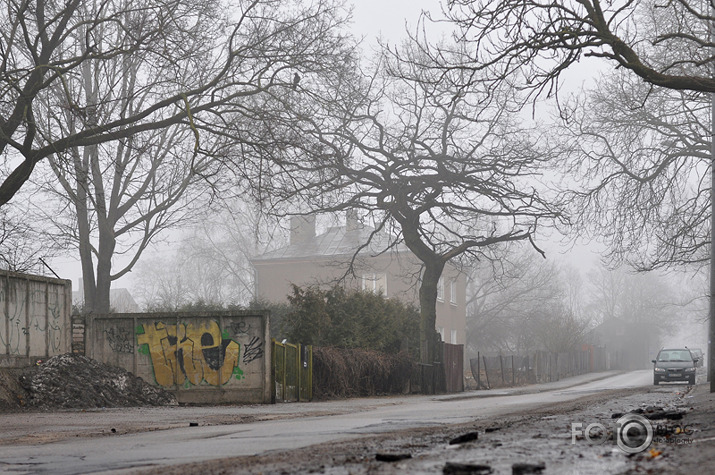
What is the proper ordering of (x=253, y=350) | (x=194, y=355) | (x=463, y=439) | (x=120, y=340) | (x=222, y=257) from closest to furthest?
(x=463, y=439) → (x=253, y=350) → (x=194, y=355) → (x=120, y=340) → (x=222, y=257)

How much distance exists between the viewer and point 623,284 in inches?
5531

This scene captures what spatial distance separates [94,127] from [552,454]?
51.1ft

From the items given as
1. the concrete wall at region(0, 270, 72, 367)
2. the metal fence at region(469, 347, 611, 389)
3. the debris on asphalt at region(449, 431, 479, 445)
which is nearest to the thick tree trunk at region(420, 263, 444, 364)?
the metal fence at region(469, 347, 611, 389)

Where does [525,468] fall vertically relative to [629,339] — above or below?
above

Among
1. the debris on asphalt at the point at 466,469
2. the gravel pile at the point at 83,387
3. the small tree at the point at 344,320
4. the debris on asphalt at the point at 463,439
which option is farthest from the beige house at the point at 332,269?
the debris on asphalt at the point at 466,469

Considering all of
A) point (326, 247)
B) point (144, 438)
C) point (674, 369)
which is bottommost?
point (674, 369)

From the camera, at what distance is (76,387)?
21.2m

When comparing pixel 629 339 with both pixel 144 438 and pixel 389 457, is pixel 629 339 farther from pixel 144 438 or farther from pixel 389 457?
pixel 389 457

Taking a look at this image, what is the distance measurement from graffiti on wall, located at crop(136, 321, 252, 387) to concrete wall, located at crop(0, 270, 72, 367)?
239cm

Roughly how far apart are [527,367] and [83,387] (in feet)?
119

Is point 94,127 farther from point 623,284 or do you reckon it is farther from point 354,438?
point 623,284

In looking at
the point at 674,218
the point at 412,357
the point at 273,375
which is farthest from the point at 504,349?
the point at 273,375

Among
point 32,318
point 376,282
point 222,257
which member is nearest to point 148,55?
point 32,318

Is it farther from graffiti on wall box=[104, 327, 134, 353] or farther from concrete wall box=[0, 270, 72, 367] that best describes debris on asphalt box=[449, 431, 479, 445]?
graffiti on wall box=[104, 327, 134, 353]
